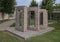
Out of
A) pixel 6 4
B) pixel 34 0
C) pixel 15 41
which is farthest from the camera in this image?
pixel 34 0

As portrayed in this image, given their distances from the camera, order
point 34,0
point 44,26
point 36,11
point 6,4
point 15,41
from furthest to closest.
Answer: point 34,0 → point 6,4 → point 44,26 → point 36,11 → point 15,41

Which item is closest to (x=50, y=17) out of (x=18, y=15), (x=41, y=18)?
(x=41, y=18)

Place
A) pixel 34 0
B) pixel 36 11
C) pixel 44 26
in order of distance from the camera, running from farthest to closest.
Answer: pixel 34 0, pixel 44 26, pixel 36 11

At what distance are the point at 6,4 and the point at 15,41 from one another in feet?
72.4

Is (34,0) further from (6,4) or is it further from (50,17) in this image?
(6,4)

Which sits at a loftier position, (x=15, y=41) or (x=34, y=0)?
(x=34, y=0)

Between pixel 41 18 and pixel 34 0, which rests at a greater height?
pixel 34 0

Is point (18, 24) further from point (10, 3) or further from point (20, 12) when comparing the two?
point (10, 3)

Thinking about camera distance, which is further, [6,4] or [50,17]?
[50,17]

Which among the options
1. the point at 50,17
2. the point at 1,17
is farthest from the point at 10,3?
the point at 50,17

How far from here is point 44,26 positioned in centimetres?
1922

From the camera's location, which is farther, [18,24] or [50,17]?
[50,17]

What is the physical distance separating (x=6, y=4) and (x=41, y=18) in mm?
14735

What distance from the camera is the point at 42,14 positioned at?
19984 millimetres
